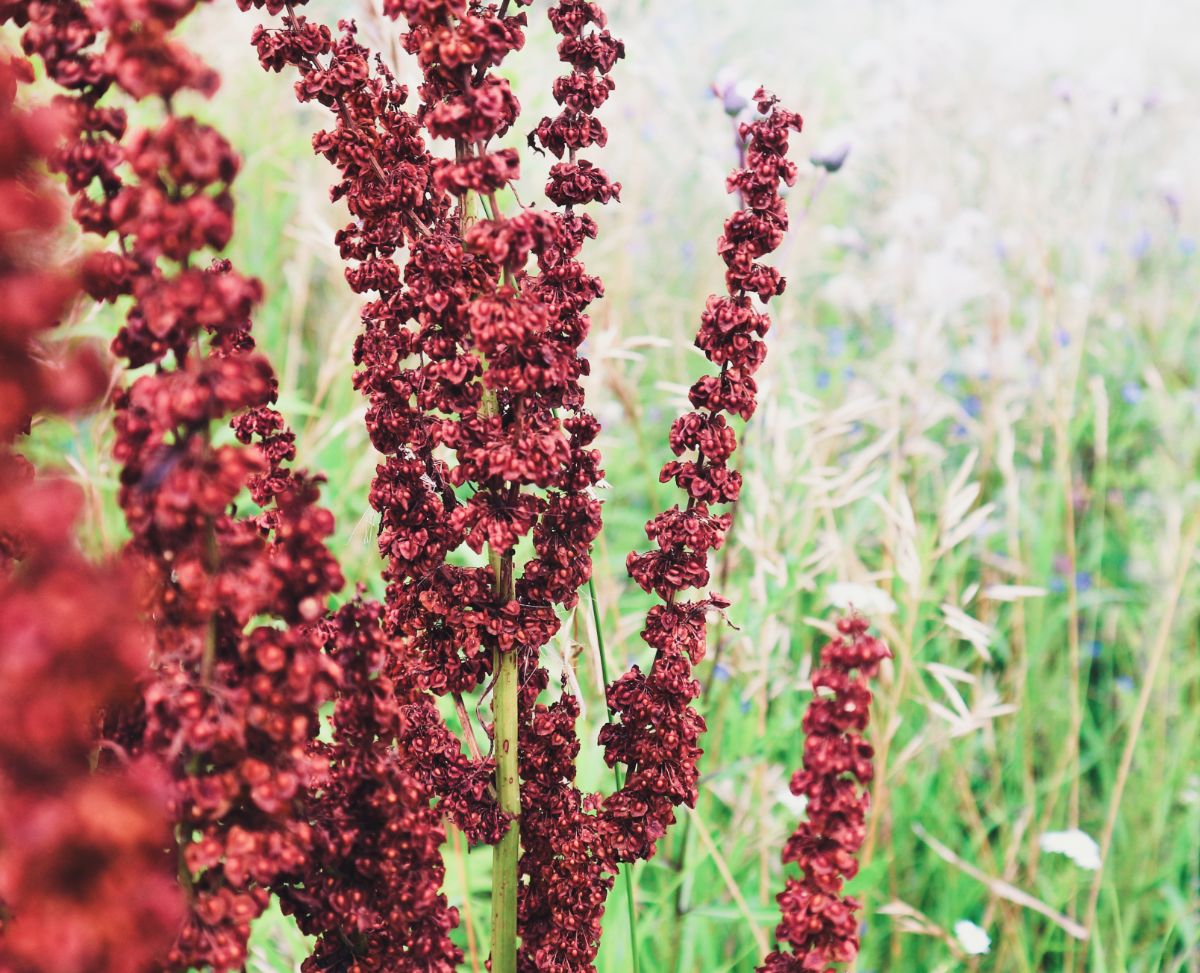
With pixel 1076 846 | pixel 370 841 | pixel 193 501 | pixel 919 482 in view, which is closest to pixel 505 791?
pixel 370 841

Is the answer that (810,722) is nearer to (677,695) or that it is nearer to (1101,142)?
(677,695)

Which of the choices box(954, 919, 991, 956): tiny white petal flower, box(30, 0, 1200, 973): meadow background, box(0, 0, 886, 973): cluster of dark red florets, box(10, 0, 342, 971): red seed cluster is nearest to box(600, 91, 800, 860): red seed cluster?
box(0, 0, 886, 973): cluster of dark red florets

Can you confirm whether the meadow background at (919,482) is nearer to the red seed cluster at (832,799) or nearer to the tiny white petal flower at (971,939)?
the tiny white petal flower at (971,939)

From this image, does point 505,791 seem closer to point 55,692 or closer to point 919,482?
point 55,692

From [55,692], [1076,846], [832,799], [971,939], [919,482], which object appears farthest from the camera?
[919,482]

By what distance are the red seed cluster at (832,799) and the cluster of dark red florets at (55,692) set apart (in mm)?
422

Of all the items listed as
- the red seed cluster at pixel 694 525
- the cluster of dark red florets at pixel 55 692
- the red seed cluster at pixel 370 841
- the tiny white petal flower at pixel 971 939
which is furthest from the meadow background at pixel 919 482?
the cluster of dark red florets at pixel 55 692

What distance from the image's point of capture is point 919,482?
3170 millimetres

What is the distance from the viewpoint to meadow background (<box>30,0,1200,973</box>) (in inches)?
72.0

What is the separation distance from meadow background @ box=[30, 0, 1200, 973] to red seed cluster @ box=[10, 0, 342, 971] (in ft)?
1.51

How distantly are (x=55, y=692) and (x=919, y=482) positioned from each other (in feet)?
9.68

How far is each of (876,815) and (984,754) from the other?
0.91 m

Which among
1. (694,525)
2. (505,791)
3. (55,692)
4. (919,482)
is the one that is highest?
(919,482)

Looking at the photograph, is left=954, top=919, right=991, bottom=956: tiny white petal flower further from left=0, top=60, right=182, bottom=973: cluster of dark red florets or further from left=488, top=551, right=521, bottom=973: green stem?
left=0, top=60, right=182, bottom=973: cluster of dark red florets
